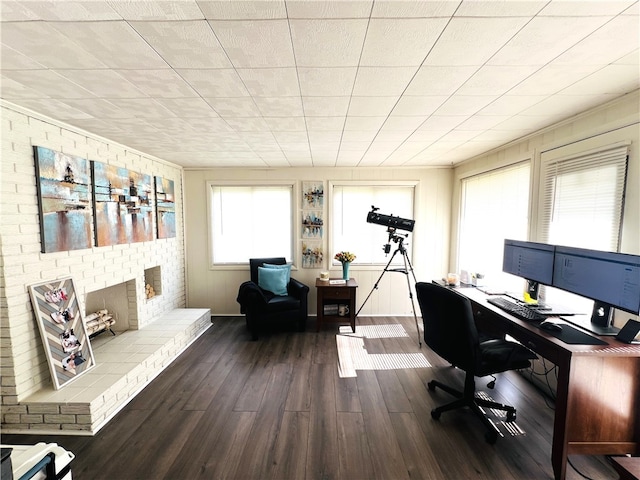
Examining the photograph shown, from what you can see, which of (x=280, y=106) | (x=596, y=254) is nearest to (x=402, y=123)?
(x=280, y=106)

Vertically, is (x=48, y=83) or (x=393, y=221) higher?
(x=48, y=83)

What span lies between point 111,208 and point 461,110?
3.45 m

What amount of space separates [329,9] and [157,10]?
705 millimetres

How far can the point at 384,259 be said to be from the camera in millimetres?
4211

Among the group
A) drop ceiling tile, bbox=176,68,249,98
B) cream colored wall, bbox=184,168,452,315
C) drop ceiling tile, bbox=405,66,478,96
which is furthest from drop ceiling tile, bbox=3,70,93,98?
cream colored wall, bbox=184,168,452,315

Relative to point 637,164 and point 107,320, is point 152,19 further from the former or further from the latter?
point 107,320

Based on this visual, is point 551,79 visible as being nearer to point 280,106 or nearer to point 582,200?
point 582,200

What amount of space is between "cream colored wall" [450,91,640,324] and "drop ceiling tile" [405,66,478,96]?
124 centimetres

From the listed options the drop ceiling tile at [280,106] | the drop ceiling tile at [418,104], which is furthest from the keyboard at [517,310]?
the drop ceiling tile at [280,106]

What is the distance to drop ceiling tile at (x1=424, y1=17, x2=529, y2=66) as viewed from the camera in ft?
3.67

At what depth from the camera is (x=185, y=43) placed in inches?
48.7

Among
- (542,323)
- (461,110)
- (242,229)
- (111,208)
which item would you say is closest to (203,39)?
(461,110)

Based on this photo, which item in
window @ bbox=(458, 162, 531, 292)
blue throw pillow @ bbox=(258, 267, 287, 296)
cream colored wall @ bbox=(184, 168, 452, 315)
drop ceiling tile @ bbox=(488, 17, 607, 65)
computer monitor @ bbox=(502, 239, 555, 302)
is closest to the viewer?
drop ceiling tile @ bbox=(488, 17, 607, 65)

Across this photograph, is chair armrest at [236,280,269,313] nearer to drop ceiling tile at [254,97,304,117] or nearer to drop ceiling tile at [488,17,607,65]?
drop ceiling tile at [254,97,304,117]
